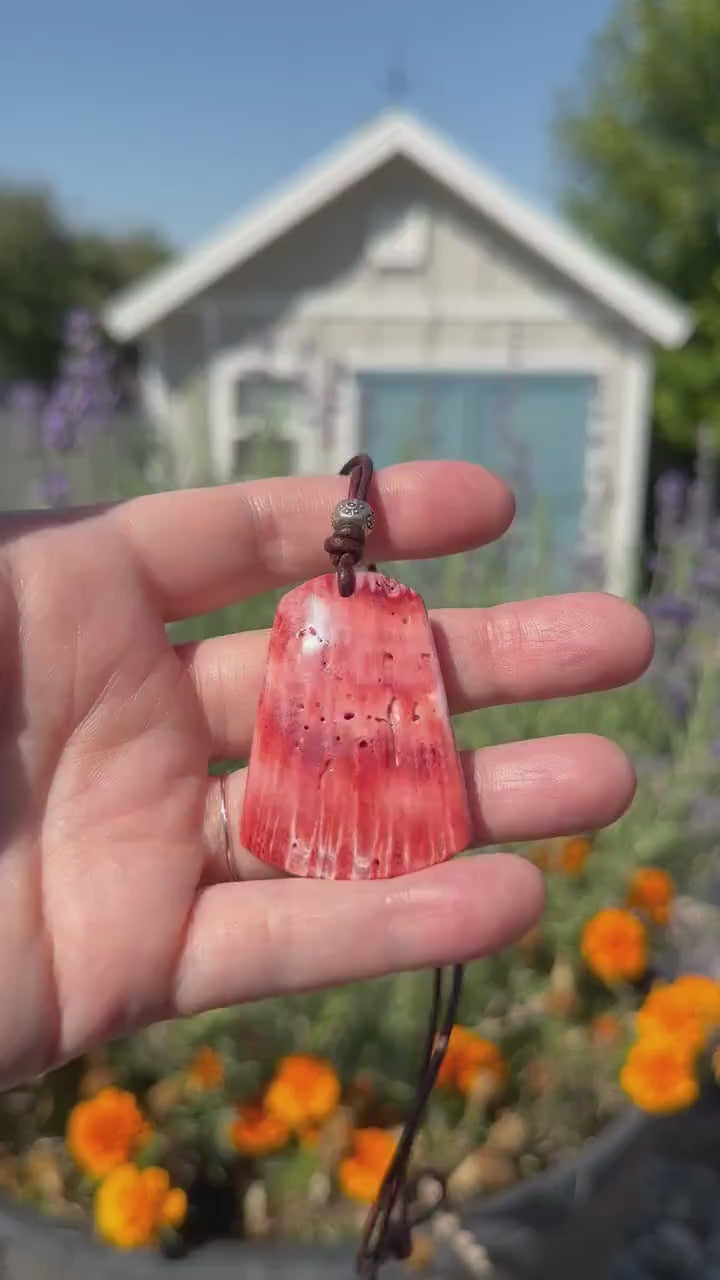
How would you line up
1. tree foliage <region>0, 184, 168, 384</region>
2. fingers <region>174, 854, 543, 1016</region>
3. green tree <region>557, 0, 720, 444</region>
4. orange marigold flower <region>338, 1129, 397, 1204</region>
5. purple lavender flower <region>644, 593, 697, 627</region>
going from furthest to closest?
tree foliage <region>0, 184, 168, 384</region> < green tree <region>557, 0, 720, 444</region> < purple lavender flower <region>644, 593, 697, 627</region> < orange marigold flower <region>338, 1129, 397, 1204</region> < fingers <region>174, 854, 543, 1016</region>

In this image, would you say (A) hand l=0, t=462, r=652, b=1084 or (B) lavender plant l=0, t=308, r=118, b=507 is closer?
(A) hand l=0, t=462, r=652, b=1084

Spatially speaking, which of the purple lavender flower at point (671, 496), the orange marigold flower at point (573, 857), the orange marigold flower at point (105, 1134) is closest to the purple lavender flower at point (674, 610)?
the purple lavender flower at point (671, 496)

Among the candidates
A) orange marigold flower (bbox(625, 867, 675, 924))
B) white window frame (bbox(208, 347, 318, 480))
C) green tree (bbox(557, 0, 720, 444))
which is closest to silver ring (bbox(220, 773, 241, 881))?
orange marigold flower (bbox(625, 867, 675, 924))

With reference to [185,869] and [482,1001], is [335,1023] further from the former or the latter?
[185,869]

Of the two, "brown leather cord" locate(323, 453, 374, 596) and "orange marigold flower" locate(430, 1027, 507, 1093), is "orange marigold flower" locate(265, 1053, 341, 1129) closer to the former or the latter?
"orange marigold flower" locate(430, 1027, 507, 1093)

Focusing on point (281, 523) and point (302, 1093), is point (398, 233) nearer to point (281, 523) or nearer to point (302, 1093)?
point (281, 523)

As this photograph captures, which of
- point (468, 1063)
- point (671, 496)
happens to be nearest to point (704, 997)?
point (468, 1063)

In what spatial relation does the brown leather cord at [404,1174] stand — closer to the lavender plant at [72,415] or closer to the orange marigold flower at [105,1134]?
the orange marigold flower at [105,1134]
